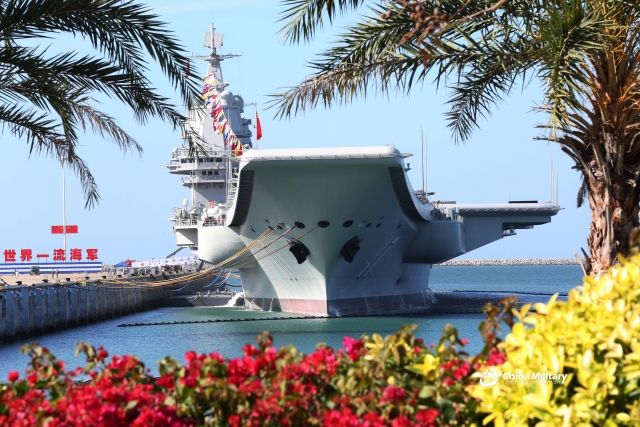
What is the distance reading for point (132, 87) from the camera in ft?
27.5

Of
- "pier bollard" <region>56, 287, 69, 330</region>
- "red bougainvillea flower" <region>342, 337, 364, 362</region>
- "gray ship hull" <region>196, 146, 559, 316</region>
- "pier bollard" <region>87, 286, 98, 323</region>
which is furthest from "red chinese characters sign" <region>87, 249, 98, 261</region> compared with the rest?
"red bougainvillea flower" <region>342, 337, 364, 362</region>

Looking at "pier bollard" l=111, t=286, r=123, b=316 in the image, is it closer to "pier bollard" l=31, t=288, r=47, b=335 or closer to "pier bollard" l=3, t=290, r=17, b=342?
"pier bollard" l=31, t=288, r=47, b=335

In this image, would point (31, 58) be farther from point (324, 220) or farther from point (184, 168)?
point (184, 168)

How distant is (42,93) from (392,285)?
22.6m

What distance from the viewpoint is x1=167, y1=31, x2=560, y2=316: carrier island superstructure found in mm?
24125

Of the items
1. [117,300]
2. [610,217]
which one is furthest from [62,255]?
[610,217]

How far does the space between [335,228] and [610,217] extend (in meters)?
18.2

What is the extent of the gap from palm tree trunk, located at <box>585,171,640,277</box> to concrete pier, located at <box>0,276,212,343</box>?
691 inches

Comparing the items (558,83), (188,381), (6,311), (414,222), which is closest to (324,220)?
(414,222)

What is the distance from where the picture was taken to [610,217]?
24.9 feet

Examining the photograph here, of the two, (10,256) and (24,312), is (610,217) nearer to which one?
(24,312)

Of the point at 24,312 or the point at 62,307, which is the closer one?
the point at 24,312

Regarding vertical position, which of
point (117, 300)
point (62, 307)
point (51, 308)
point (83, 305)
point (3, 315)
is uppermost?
point (3, 315)

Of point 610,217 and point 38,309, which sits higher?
point 610,217
